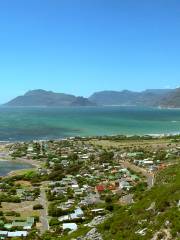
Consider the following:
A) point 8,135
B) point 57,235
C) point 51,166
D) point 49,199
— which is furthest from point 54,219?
point 8,135

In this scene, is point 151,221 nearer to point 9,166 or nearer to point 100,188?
point 100,188

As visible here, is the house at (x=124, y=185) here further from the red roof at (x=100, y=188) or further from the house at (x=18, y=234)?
the house at (x=18, y=234)

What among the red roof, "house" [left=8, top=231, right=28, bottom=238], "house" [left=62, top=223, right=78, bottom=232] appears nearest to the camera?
"house" [left=8, top=231, right=28, bottom=238]

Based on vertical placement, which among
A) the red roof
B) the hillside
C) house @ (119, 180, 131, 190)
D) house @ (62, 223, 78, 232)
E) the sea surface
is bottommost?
house @ (62, 223, 78, 232)

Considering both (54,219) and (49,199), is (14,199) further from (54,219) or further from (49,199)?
(54,219)

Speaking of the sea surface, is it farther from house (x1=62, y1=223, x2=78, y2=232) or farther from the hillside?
the hillside

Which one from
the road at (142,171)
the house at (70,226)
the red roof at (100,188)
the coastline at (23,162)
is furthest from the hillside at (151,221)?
the coastline at (23,162)

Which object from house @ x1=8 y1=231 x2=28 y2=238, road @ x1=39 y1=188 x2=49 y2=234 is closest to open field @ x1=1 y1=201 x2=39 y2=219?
road @ x1=39 y1=188 x2=49 y2=234

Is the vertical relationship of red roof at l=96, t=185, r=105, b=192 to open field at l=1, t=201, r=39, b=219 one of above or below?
above

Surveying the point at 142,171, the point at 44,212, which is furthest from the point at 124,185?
the point at 44,212
